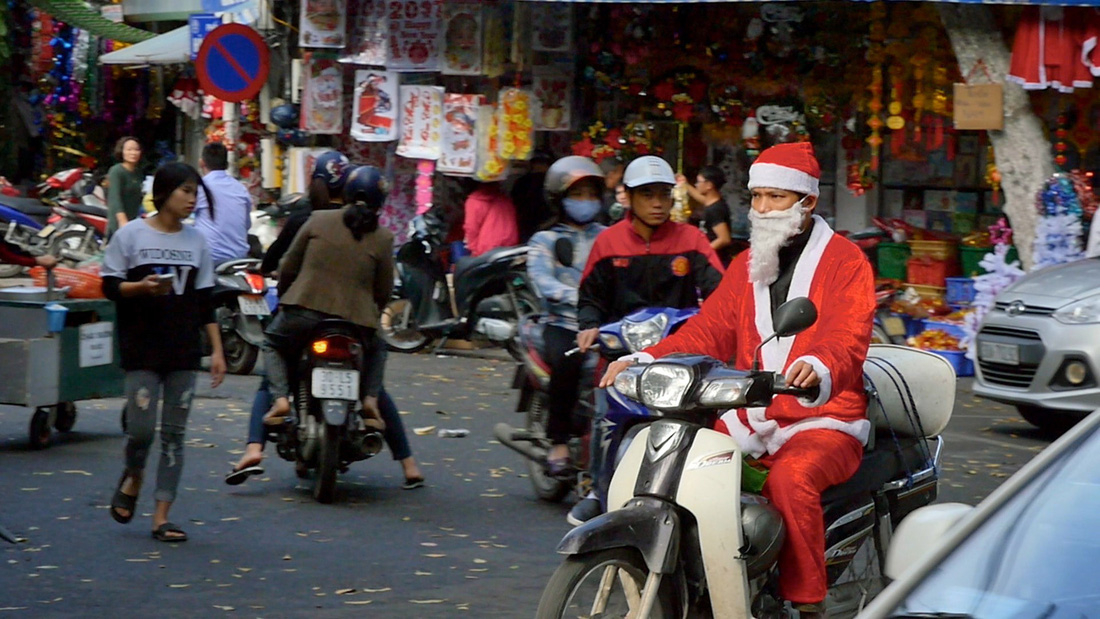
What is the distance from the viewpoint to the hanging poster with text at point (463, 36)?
1600 centimetres

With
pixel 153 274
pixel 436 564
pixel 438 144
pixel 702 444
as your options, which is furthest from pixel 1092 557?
pixel 438 144

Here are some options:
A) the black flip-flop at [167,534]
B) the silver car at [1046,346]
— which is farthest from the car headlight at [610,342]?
the silver car at [1046,346]

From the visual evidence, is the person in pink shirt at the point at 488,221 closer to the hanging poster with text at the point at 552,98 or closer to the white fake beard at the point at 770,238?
the hanging poster with text at the point at 552,98

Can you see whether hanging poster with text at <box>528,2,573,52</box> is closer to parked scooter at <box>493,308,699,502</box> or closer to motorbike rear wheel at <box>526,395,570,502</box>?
parked scooter at <box>493,308,699,502</box>

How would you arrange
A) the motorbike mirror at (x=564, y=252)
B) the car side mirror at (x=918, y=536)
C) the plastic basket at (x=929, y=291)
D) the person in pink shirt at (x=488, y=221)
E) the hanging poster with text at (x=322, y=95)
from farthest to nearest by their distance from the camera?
1. the hanging poster with text at (x=322, y=95)
2. the person in pink shirt at (x=488, y=221)
3. the plastic basket at (x=929, y=291)
4. the motorbike mirror at (x=564, y=252)
5. the car side mirror at (x=918, y=536)

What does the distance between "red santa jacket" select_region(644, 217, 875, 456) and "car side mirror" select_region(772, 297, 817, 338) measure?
0.39m

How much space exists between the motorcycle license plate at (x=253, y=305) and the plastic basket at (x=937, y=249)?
5607mm

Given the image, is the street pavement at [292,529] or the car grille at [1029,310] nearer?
the street pavement at [292,529]

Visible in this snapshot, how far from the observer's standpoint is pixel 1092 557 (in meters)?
3.06

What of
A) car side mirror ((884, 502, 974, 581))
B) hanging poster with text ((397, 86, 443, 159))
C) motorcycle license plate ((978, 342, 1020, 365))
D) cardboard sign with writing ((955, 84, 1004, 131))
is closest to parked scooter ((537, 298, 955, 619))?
car side mirror ((884, 502, 974, 581))

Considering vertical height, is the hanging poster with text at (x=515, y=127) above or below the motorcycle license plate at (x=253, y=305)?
above

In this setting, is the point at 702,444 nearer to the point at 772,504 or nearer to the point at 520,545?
the point at 772,504

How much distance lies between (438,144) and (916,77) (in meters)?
4.86

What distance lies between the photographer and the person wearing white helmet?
7.49m
